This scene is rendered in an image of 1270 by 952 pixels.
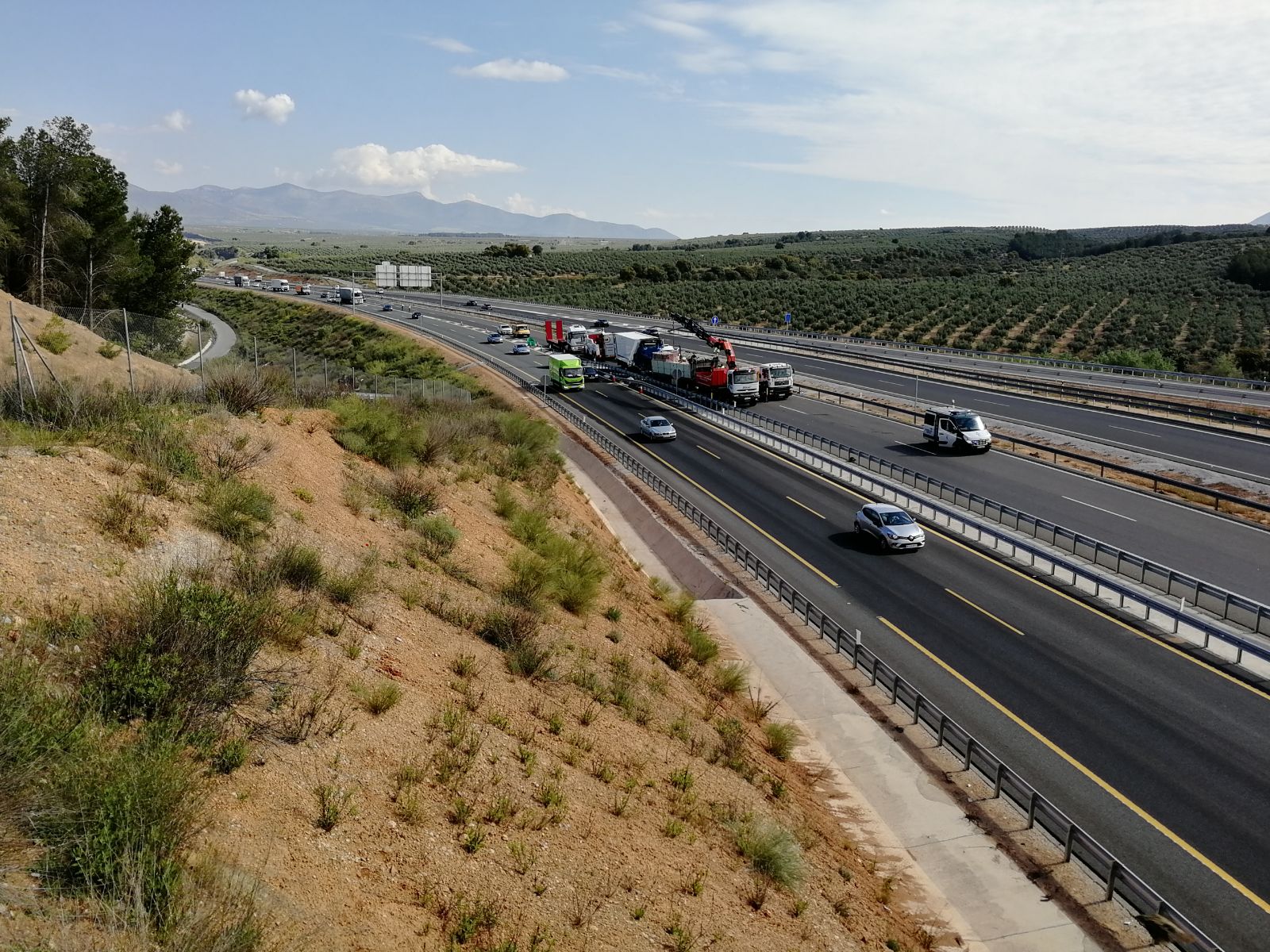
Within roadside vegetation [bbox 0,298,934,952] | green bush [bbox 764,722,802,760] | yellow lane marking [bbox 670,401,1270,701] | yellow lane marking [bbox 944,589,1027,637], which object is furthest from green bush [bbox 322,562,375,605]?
yellow lane marking [bbox 670,401,1270,701]

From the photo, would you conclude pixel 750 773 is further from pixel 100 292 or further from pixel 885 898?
pixel 100 292

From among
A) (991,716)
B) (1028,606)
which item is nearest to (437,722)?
(991,716)

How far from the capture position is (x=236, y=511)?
15078mm

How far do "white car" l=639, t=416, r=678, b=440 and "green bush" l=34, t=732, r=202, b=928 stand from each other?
3936 centimetres

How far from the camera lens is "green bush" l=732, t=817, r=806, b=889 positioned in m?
10.8

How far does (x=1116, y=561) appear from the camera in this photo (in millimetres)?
25578

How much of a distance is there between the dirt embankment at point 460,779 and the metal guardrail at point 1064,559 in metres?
11.4

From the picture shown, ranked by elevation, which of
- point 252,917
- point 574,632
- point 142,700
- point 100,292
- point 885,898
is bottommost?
point 885,898

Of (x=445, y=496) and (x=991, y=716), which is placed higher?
(x=445, y=496)

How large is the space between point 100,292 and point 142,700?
4495 cm

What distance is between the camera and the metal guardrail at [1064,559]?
20.7 m

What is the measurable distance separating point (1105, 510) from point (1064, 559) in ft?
26.2

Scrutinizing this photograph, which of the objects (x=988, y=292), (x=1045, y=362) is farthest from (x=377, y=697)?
(x=988, y=292)

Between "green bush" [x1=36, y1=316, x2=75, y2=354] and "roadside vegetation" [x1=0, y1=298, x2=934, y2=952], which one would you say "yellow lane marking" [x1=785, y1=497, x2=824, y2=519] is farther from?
"green bush" [x1=36, y1=316, x2=75, y2=354]
